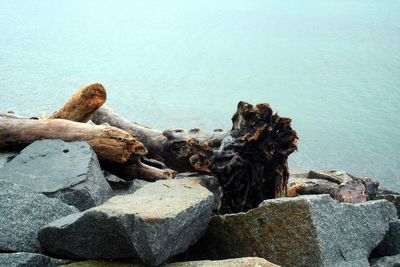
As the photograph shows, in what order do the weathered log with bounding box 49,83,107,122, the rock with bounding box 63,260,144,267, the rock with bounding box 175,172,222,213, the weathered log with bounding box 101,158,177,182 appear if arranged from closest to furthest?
the rock with bounding box 63,260,144,267 < the rock with bounding box 175,172,222,213 < the weathered log with bounding box 101,158,177,182 < the weathered log with bounding box 49,83,107,122

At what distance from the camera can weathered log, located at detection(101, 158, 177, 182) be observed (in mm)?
8977

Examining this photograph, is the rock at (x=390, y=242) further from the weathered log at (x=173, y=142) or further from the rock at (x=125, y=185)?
the rock at (x=125, y=185)

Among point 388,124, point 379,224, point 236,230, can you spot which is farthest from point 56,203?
point 388,124

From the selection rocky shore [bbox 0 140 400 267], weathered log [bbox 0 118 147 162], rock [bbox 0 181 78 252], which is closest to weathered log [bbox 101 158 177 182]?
weathered log [bbox 0 118 147 162]

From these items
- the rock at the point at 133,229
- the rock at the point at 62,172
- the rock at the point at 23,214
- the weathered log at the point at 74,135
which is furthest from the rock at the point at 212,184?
the rock at the point at 23,214

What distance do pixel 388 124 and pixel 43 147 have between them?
1614 centimetres

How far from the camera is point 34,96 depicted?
909 inches

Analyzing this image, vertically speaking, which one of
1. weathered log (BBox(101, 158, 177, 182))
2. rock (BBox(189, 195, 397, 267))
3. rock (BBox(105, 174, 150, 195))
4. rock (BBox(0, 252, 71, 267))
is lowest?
rock (BBox(105, 174, 150, 195))

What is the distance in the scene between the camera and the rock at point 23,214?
216 inches

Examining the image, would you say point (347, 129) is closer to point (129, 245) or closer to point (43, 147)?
point (43, 147)

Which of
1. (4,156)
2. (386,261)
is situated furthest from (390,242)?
(4,156)

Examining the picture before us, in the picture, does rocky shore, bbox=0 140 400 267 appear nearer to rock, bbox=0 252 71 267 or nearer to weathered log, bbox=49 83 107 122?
rock, bbox=0 252 71 267

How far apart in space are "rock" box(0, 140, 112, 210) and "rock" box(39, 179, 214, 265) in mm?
1429

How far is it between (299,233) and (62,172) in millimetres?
3482
